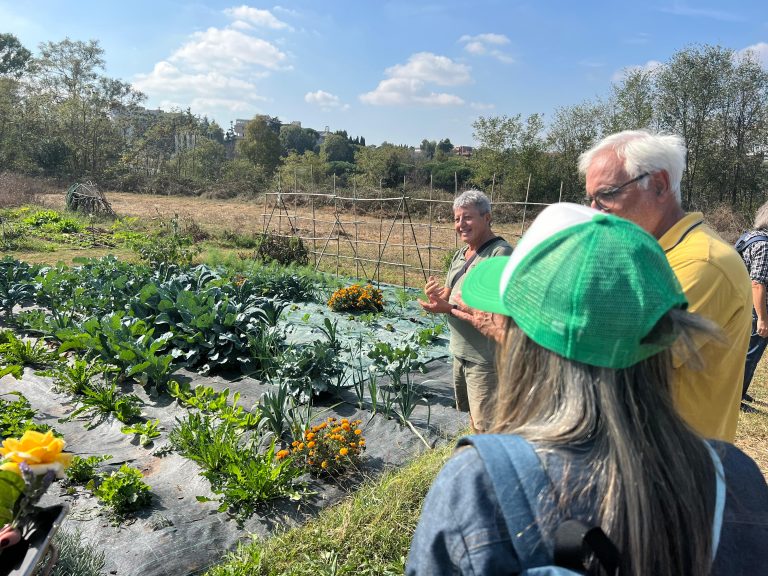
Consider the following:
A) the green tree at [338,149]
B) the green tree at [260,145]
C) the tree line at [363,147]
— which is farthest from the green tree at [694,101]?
the green tree at [338,149]

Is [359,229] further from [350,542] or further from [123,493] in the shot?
[350,542]

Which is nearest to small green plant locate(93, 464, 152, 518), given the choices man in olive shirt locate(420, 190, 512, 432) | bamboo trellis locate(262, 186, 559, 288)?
man in olive shirt locate(420, 190, 512, 432)

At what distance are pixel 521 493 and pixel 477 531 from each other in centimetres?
8

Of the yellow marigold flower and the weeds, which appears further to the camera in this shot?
the weeds

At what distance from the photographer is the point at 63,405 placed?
15.3ft

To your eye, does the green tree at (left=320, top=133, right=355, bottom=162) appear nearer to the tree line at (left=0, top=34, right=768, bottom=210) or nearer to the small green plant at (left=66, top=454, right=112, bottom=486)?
the tree line at (left=0, top=34, right=768, bottom=210)

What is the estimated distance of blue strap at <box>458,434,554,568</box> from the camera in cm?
78

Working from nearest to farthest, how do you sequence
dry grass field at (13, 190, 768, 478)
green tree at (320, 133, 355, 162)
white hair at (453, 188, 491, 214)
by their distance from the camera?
white hair at (453, 188, 491, 214)
dry grass field at (13, 190, 768, 478)
green tree at (320, 133, 355, 162)

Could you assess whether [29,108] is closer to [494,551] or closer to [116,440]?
[116,440]

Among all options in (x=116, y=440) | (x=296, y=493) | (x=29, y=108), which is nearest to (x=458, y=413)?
(x=296, y=493)

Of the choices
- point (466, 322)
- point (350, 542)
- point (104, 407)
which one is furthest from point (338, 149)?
point (350, 542)

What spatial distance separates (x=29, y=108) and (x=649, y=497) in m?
41.0

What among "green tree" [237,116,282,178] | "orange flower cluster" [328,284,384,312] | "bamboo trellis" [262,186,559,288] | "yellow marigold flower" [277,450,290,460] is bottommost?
"yellow marigold flower" [277,450,290,460]

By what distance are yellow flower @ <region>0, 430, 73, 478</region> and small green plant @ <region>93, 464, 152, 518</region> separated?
227 centimetres
